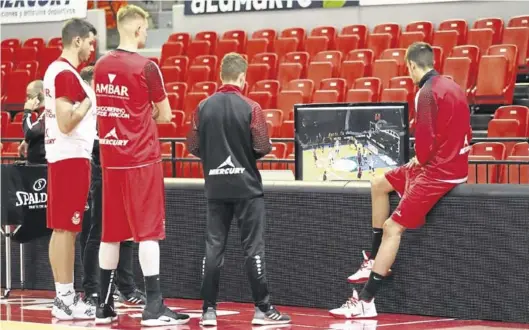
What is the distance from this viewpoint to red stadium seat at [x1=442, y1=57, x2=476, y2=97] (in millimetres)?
14258

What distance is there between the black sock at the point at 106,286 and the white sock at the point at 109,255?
37mm

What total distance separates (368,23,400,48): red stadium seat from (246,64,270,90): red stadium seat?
1809 millimetres

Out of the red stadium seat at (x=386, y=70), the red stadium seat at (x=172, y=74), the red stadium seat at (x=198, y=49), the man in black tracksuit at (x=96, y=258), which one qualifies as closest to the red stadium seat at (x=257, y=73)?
the red stadium seat at (x=172, y=74)

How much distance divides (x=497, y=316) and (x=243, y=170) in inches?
78.9

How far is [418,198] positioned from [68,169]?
250 cm

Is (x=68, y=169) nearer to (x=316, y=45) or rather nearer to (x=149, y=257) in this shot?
(x=149, y=257)

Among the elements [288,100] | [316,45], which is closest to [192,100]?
[288,100]

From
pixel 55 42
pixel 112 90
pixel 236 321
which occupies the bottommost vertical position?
pixel 236 321

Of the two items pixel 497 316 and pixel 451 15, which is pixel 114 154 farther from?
pixel 451 15

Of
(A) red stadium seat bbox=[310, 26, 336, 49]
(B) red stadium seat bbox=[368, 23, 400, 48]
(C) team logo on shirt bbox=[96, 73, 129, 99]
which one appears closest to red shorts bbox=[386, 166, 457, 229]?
(C) team logo on shirt bbox=[96, 73, 129, 99]

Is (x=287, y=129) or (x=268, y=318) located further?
(x=287, y=129)

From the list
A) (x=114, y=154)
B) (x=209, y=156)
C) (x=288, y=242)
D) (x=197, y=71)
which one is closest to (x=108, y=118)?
(x=114, y=154)

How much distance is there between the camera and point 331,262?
8133mm

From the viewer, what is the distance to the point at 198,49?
18359 millimetres
